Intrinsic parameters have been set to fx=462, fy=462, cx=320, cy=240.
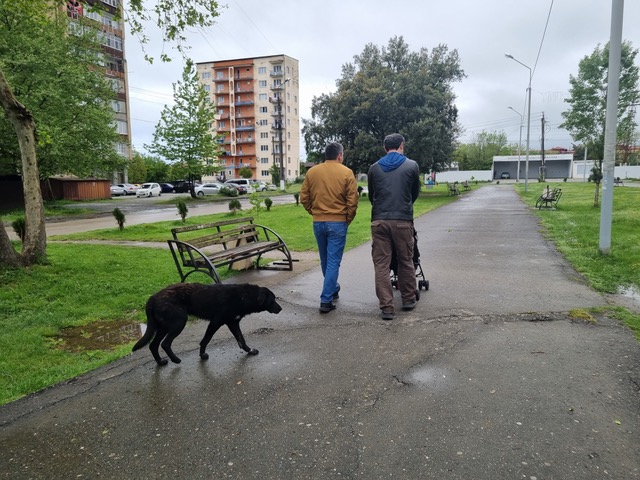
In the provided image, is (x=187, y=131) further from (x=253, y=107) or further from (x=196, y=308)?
(x=253, y=107)

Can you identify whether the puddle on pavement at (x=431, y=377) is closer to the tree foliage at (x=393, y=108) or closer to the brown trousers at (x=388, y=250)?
the brown trousers at (x=388, y=250)

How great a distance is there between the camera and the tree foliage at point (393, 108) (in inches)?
1173

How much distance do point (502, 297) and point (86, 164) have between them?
84.6 feet

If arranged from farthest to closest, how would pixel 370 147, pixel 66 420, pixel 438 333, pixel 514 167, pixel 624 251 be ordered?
pixel 514 167 < pixel 370 147 < pixel 624 251 < pixel 438 333 < pixel 66 420

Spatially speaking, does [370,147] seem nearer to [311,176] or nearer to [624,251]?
[624,251]

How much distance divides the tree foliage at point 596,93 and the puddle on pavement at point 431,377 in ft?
60.1

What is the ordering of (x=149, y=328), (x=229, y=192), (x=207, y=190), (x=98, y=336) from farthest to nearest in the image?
1. (x=207, y=190)
2. (x=229, y=192)
3. (x=98, y=336)
4. (x=149, y=328)

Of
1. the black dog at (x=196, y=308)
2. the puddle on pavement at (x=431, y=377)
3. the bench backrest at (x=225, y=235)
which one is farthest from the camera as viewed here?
the bench backrest at (x=225, y=235)

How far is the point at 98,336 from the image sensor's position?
518 cm

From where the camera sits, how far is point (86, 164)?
26.0 metres

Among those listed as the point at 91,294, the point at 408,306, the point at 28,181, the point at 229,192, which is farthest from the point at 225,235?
the point at 229,192

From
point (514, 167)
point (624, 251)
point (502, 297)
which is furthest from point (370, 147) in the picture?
point (514, 167)

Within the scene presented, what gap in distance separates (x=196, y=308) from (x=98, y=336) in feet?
5.90

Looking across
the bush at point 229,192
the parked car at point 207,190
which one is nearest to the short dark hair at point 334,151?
the bush at point 229,192
